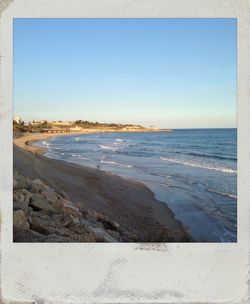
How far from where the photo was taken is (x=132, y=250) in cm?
249

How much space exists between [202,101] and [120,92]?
2016mm

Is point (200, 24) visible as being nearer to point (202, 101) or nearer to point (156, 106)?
point (156, 106)

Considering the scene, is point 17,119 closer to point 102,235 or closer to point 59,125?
point 59,125

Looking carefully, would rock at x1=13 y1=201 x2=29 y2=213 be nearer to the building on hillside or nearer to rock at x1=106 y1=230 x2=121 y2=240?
rock at x1=106 y1=230 x2=121 y2=240

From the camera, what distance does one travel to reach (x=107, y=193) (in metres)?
4.89

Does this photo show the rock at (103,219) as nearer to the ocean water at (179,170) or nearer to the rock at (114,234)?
the rock at (114,234)

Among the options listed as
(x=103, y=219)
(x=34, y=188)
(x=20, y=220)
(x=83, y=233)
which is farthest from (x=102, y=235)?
(x=34, y=188)

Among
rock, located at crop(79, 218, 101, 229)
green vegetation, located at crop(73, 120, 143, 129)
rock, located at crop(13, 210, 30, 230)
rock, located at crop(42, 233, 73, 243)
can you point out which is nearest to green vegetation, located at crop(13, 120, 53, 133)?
green vegetation, located at crop(73, 120, 143, 129)

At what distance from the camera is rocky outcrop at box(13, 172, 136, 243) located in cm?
264

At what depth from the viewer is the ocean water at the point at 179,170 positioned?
3.94 m

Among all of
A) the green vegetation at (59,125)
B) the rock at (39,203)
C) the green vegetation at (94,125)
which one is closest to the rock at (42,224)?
the rock at (39,203)

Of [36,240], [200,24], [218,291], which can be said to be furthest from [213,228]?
[200,24]

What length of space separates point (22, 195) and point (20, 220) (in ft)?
1.06
